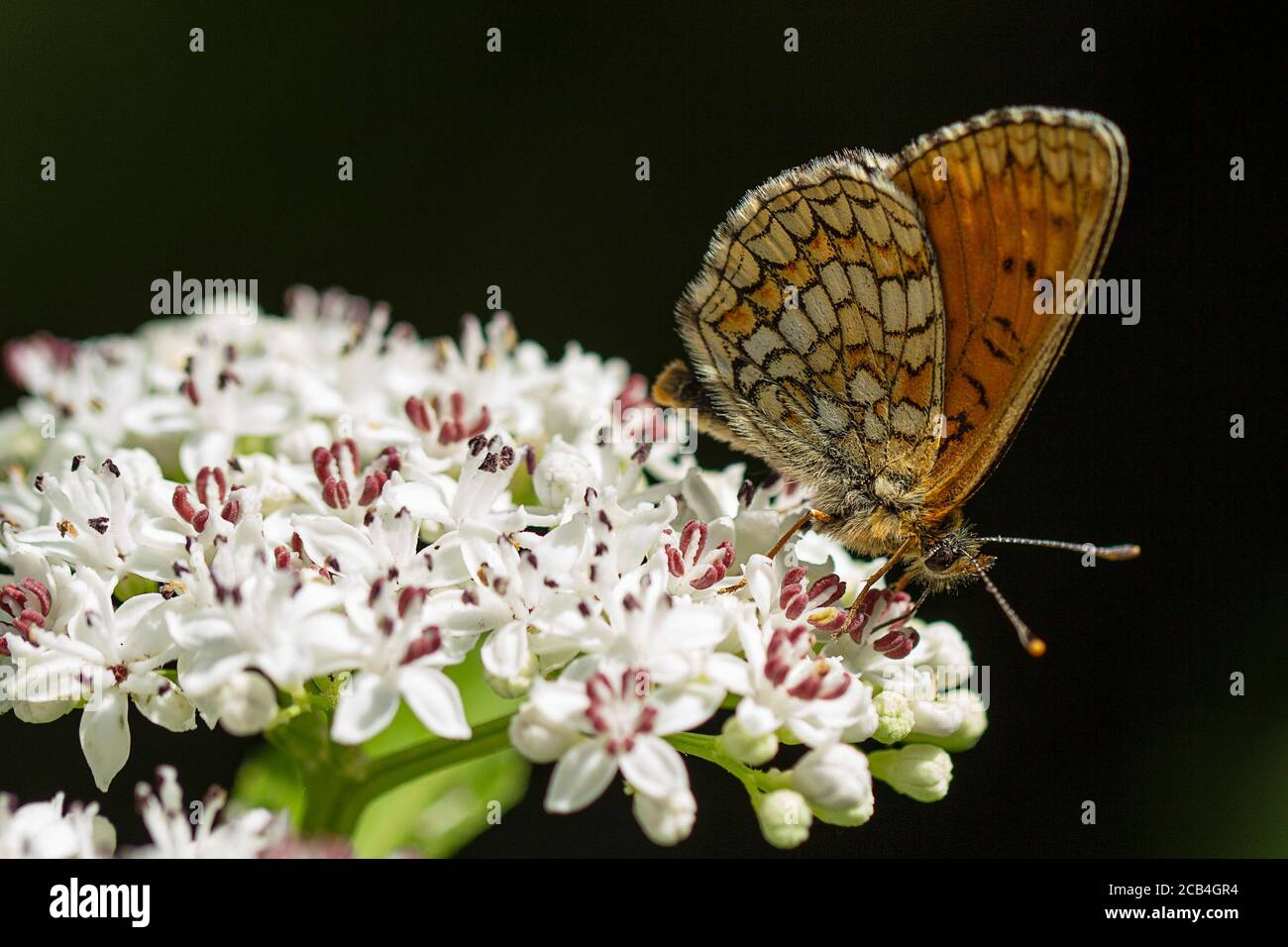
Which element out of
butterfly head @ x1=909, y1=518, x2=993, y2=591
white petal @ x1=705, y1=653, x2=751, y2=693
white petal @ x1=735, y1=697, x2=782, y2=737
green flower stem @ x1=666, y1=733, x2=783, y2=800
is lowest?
green flower stem @ x1=666, y1=733, x2=783, y2=800

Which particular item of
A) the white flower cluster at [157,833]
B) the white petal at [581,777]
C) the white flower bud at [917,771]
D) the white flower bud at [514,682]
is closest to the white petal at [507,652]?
the white flower bud at [514,682]

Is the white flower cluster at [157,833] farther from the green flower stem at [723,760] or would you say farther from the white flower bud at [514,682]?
the green flower stem at [723,760]

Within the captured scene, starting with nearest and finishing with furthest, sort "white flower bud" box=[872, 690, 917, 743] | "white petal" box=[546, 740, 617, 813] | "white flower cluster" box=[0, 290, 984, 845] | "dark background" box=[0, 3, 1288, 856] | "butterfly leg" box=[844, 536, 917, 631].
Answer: "white petal" box=[546, 740, 617, 813] < "white flower cluster" box=[0, 290, 984, 845] < "white flower bud" box=[872, 690, 917, 743] < "butterfly leg" box=[844, 536, 917, 631] < "dark background" box=[0, 3, 1288, 856]

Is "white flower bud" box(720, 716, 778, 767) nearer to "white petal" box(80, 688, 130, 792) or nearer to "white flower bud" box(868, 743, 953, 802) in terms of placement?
"white flower bud" box(868, 743, 953, 802)

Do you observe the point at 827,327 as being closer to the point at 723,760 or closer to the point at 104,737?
the point at 723,760

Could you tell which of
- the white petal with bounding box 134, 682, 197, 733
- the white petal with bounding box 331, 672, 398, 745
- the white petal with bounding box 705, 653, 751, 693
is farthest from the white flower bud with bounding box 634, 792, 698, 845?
the white petal with bounding box 134, 682, 197, 733

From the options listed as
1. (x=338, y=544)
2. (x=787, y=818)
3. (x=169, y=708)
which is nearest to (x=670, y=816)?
(x=787, y=818)
